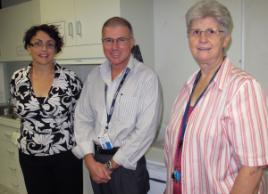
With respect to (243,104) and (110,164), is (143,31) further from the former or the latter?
(243,104)

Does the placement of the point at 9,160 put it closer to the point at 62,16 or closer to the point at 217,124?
the point at 62,16

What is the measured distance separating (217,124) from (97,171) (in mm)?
779

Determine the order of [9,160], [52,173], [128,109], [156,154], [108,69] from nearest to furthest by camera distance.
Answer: [128,109] < [108,69] < [52,173] < [156,154] < [9,160]

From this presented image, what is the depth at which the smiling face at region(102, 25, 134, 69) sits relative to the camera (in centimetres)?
154

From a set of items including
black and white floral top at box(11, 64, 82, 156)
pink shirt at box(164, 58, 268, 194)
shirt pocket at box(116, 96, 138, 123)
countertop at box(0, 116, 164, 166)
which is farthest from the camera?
countertop at box(0, 116, 164, 166)

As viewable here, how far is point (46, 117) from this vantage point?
172 centimetres

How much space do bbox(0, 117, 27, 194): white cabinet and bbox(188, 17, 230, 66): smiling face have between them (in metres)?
2.19

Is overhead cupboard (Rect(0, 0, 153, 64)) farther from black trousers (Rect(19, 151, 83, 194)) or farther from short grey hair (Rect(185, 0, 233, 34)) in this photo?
short grey hair (Rect(185, 0, 233, 34))

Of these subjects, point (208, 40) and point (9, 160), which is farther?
point (9, 160)

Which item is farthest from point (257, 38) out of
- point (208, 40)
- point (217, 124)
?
point (217, 124)

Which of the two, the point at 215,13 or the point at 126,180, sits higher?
the point at 215,13

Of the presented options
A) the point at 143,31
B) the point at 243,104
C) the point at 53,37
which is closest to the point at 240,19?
the point at 143,31

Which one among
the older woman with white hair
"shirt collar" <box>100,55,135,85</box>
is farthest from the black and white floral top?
the older woman with white hair

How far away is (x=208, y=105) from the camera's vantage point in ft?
3.57
